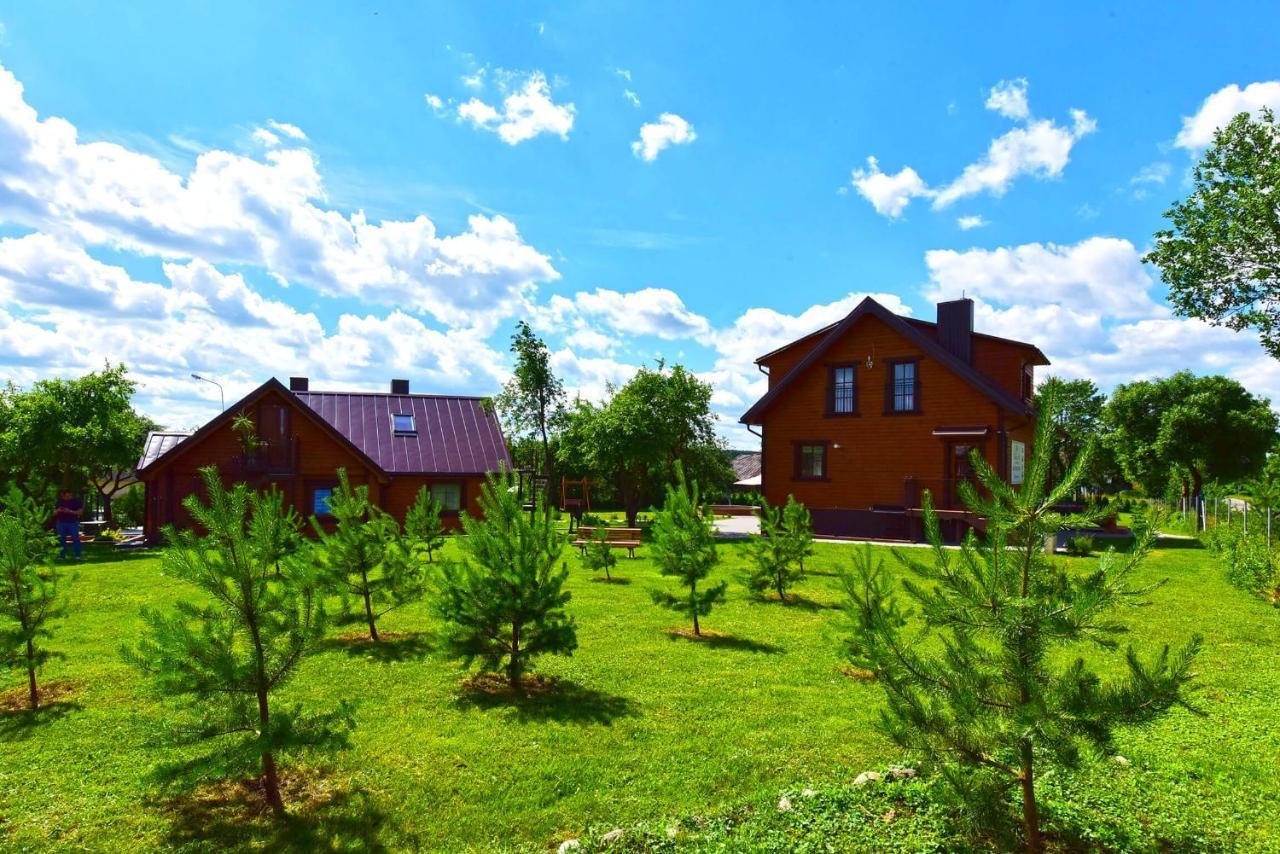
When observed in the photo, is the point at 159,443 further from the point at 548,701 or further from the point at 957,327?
the point at 957,327

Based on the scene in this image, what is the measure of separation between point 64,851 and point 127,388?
2739 centimetres

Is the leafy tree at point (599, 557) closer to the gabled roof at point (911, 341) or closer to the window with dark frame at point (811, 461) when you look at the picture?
the window with dark frame at point (811, 461)

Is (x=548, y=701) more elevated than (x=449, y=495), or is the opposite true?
(x=449, y=495)

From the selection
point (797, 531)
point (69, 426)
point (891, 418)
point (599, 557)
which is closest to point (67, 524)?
point (69, 426)

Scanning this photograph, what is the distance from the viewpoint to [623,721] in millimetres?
6738

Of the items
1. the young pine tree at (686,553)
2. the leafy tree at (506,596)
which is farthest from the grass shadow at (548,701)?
the young pine tree at (686,553)

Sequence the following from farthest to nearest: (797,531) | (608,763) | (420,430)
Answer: (420,430)
(797,531)
(608,763)

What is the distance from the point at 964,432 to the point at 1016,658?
21.0m

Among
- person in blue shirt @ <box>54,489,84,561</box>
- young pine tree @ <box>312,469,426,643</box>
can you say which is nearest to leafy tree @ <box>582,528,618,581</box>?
young pine tree @ <box>312,469,426,643</box>

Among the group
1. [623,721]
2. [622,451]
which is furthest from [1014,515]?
[622,451]

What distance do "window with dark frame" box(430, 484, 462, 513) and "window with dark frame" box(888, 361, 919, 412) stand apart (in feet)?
58.1

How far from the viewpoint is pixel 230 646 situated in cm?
476

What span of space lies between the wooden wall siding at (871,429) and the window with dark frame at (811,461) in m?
0.23

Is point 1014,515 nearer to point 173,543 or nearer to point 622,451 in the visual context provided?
point 173,543
